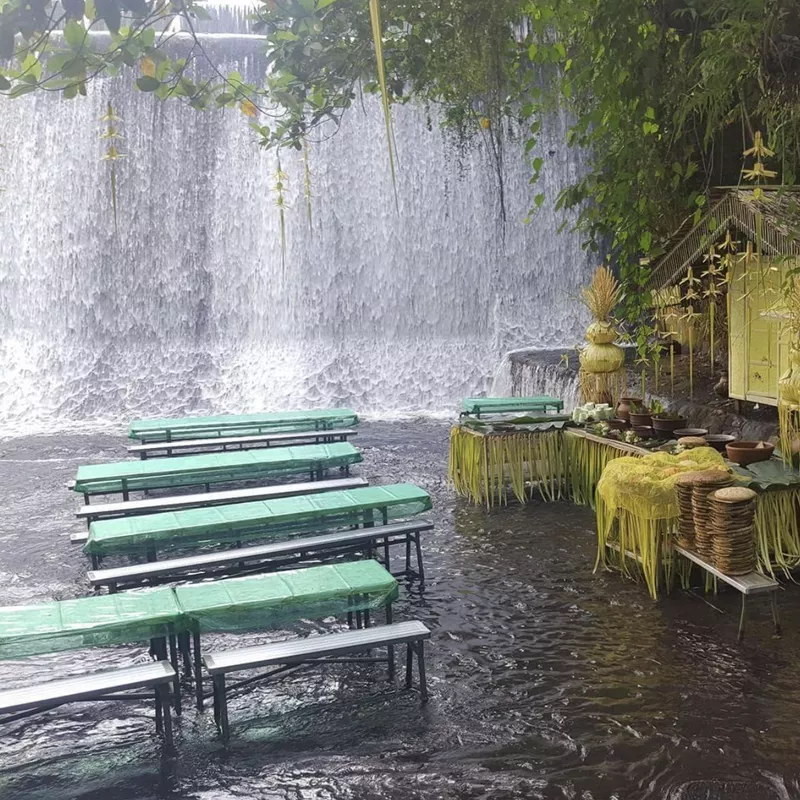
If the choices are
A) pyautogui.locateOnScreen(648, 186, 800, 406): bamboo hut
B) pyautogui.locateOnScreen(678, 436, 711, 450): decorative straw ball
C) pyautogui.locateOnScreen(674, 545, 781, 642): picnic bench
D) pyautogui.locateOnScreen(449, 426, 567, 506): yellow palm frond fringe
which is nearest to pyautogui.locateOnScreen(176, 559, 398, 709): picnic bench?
pyautogui.locateOnScreen(674, 545, 781, 642): picnic bench

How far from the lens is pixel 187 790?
3.70 metres

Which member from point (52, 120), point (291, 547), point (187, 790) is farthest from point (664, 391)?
point (52, 120)

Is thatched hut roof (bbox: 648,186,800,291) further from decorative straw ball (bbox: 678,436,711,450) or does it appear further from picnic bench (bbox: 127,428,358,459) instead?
picnic bench (bbox: 127,428,358,459)

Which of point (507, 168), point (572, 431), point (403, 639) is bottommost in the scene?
point (403, 639)

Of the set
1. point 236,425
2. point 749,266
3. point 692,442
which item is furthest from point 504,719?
point 236,425

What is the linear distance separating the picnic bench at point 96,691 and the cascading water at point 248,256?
12.8 meters

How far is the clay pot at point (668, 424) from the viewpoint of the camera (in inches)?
284

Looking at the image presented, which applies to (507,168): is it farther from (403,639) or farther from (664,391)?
(403,639)

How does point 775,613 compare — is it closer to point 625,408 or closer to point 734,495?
point 734,495

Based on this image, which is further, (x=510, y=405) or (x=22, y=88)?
(x=510, y=405)

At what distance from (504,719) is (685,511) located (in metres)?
1.81

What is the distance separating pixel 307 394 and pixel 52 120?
284 inches

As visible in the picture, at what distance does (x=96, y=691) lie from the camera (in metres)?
3.79

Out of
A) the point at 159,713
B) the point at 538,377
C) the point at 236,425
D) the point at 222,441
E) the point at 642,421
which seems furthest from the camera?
the point at 538,377
